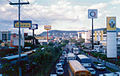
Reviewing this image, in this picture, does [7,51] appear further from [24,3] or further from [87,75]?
[87,75]

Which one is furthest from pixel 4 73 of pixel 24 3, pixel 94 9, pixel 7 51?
pixel 94 9

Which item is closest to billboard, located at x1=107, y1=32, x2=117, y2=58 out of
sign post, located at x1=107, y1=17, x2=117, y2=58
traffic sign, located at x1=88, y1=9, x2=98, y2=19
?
sign post, located at x1=107, y1=17, x2=117, y2=58

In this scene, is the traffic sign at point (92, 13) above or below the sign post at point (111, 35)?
above

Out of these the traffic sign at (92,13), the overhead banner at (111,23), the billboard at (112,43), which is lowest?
the billboard at (112,43)

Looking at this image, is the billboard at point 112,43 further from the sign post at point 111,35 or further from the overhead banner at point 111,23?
the overhead banner at point 111,23

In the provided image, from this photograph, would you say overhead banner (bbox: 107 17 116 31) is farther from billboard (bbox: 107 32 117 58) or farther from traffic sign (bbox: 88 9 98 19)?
traffic sign (bbox: 88 9 98 19)

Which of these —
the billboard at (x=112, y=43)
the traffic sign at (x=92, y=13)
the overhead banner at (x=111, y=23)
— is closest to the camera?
the overhead banner at (x=111, y=23)

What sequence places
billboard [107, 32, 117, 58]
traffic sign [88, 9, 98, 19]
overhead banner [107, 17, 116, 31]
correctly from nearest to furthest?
overhead banner [107, 17, 116, 31]
billboard [107, 32, 117, 58]
traffic sign [88, 9, 98, 19]

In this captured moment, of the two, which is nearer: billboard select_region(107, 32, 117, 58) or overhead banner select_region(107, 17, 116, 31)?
overhead banner select_region(107, 17, 116, 31)

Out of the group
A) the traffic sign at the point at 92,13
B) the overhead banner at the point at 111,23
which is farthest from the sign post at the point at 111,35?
the traffic sign at the point at 92,13

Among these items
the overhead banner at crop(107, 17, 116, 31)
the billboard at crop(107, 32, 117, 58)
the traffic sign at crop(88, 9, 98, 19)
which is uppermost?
the traffic sign at crop(88, 9, 98, 19)

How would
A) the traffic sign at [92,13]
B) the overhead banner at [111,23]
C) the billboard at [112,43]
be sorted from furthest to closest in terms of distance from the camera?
1. the traffic sign at [92,13]
2. the billboard at [112,43]
3. the overhead banner at [111,23]

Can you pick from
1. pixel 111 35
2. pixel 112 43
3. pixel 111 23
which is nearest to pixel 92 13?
pixel 111 23

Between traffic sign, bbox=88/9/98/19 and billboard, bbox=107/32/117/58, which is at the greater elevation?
traffic sign, bbox=88/9/98/19
